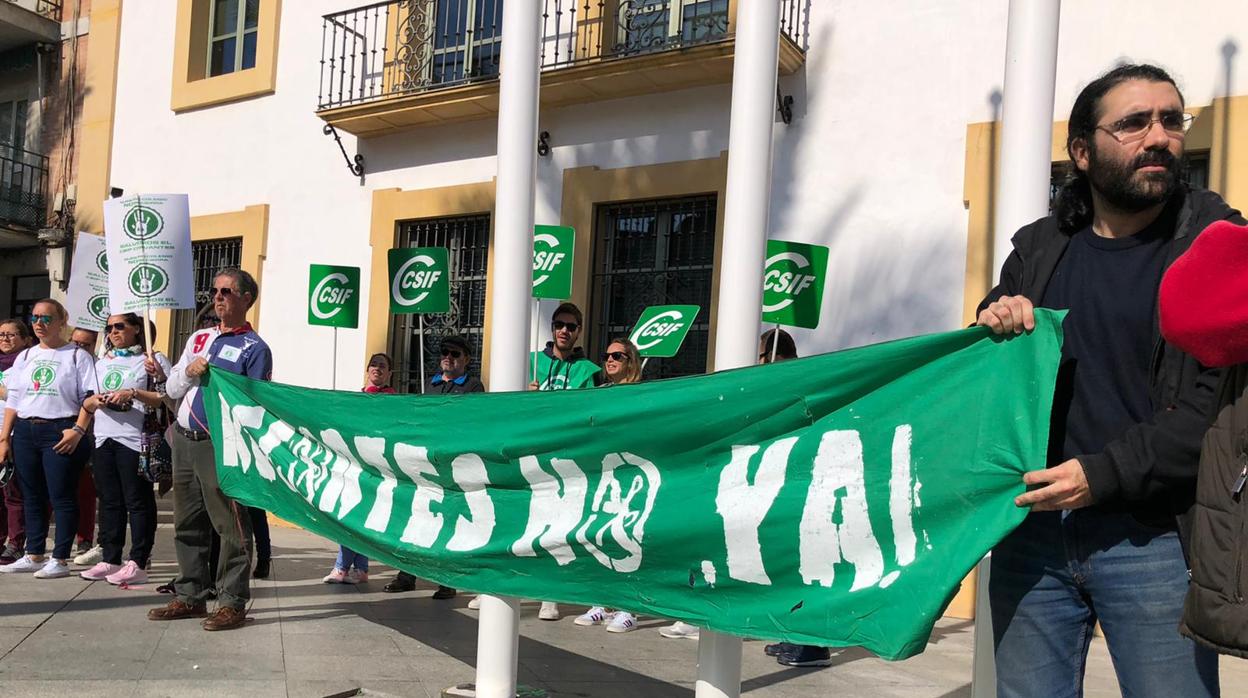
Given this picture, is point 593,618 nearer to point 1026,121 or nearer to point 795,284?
point 795,284

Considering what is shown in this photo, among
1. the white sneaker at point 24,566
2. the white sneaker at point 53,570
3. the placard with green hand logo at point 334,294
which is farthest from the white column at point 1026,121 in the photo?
the placard with green hand logo at point 334,294

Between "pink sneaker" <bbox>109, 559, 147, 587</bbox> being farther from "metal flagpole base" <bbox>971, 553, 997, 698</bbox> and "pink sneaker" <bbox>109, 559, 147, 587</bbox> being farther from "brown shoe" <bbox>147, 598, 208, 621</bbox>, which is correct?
"metal flagpole base" <bbox>971, 553, 997, 698</bbox>

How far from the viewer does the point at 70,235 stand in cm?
1438

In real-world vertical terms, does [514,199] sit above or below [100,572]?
above

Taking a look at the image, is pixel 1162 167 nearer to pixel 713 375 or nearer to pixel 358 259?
pixel 713 375

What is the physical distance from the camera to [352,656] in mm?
5270

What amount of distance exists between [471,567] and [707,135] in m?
6.14

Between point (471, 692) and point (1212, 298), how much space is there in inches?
130

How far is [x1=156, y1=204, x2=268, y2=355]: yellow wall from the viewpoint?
12.3 metres

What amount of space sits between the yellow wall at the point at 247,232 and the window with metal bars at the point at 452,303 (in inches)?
74.7

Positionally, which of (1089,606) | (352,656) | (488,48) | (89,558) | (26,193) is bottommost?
(89,558)

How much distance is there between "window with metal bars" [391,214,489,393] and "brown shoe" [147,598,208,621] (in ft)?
15.9

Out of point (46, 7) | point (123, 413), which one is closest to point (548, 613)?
point (123, 413)

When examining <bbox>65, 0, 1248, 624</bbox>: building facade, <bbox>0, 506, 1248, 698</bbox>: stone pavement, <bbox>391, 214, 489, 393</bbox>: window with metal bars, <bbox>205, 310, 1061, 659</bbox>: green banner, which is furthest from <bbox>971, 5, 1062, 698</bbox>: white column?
<bbox>391, 214, 489, 393</bbox>: window with metal bars
